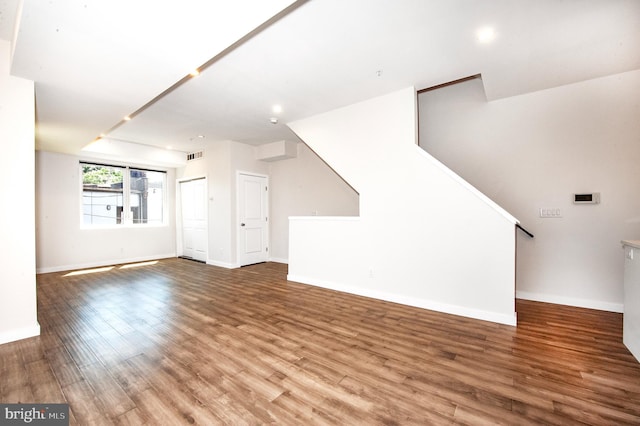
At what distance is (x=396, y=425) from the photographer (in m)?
1.54

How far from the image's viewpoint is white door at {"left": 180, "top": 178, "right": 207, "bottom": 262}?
6.85 m

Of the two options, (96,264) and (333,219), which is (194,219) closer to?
(96,264)

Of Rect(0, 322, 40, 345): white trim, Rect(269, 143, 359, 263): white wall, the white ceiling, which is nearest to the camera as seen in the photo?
the white ceiling

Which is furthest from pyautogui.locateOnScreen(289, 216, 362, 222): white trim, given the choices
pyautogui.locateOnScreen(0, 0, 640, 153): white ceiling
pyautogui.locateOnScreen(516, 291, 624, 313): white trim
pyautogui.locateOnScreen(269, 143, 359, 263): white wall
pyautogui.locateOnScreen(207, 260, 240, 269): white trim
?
pyautogui.locateOnScreen(516, 291, 624, 313): white trim

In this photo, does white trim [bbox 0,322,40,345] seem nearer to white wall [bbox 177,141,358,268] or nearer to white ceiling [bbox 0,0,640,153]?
white ceiling [bbox 0,0,640,153]

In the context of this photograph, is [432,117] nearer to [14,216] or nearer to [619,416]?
[619,416]

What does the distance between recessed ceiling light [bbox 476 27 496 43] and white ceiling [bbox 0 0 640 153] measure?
0.05m

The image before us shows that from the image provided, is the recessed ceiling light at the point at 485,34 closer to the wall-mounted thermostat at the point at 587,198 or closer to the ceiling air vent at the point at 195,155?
the wall-mounted thermostat at the point at 587,198

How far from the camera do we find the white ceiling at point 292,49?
1.95m

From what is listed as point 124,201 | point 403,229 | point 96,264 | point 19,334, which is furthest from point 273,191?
point 19,334

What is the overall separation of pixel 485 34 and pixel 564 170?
7.54ft

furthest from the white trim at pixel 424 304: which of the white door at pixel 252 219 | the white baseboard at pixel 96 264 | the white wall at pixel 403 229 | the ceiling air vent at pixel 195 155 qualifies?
the white baseboard at pixel 96 264

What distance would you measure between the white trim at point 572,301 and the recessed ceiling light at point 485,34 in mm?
3344

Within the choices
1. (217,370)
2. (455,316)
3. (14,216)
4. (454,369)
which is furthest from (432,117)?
(14,216)
